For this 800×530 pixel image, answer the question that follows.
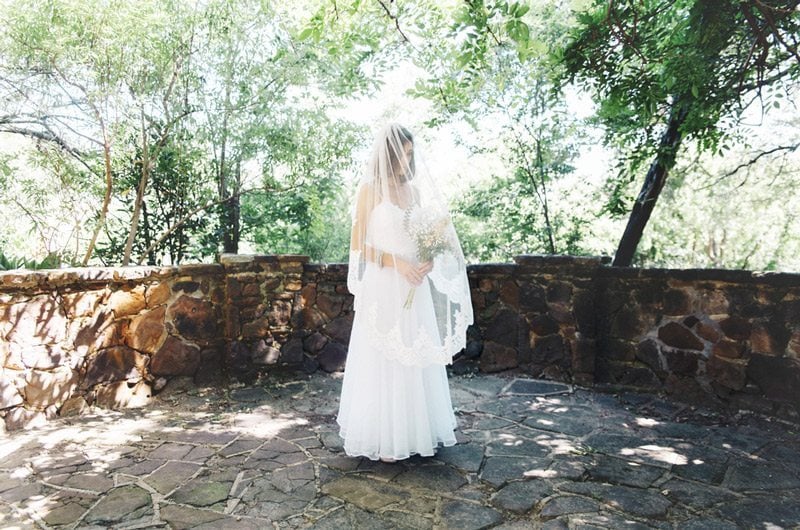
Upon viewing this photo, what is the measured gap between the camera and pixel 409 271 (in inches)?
114

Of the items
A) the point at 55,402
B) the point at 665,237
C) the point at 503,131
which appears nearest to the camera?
the point at 55,402

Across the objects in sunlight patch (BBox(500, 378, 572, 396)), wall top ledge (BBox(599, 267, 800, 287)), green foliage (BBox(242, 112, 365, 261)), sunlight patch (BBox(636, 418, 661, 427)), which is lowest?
sunlight patch (BBox(636, 418, 661, 427))

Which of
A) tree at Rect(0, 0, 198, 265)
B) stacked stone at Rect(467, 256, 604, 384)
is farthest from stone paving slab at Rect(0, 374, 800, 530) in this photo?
tree at Rect(0, 0, 198, 265)

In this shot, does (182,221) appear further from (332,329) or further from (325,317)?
(332,329)

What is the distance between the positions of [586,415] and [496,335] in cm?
128

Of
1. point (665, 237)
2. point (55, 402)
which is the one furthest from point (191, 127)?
point (665, 237)

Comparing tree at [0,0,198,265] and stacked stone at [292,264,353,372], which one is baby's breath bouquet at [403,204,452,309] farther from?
tree at [0,0,198,265]

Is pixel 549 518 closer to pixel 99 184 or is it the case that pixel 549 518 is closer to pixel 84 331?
pixel 84 331

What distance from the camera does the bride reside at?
290 cm

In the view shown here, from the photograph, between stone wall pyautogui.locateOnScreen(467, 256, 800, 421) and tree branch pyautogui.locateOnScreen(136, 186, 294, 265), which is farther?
tree branch pyautogui.locateOnScreen(136, 186, 294, 265)

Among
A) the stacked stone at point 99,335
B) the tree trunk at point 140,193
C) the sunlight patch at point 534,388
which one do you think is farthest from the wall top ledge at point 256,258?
the sunlight patch at point 534,388

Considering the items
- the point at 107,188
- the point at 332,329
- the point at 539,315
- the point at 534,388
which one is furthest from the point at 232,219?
the point at 534,388

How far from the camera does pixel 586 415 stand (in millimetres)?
3844

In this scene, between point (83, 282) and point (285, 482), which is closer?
point (285, 482)
